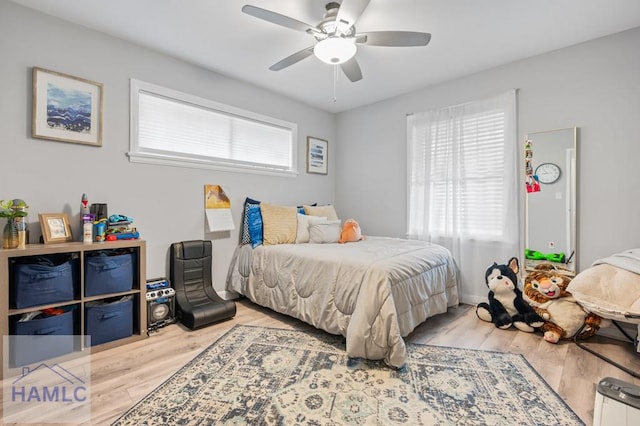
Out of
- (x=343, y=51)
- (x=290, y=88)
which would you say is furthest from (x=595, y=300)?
(x=290, y=88)

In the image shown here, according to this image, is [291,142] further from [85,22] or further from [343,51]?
[85,22]

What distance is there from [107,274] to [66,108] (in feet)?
4.41

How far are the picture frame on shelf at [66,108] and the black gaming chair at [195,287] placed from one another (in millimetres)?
1190

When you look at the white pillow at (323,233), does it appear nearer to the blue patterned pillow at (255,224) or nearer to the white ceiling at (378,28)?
the blue patterned pillow at (255,224)

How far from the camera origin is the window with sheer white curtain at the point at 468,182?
300 centimetres

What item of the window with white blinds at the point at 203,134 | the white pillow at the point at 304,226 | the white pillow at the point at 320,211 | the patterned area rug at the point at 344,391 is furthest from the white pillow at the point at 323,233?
the patterned area rug at the point at 344,391

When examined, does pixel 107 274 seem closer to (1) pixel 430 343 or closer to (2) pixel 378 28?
(1) pixel 430 343

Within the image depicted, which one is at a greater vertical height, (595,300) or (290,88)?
(290,88)

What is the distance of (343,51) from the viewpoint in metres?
2.05

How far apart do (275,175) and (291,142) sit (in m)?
0.57

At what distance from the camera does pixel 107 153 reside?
97.7 inches

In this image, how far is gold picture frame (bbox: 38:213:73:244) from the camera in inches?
82.5

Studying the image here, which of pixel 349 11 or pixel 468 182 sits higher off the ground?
pixel 349 11

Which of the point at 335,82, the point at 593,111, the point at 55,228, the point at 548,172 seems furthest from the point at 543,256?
the point at 55,228
